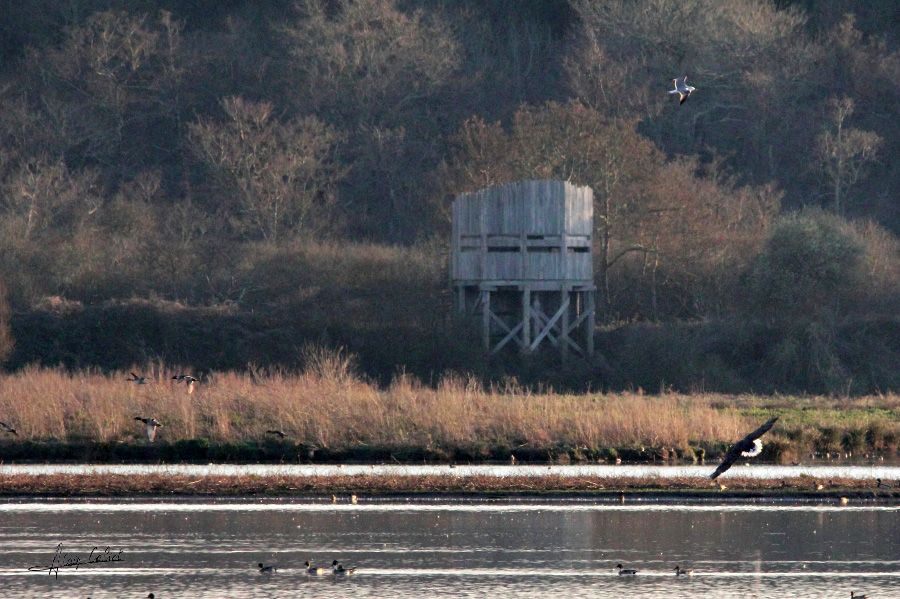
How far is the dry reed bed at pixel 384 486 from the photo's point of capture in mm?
25859

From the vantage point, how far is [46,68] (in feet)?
253

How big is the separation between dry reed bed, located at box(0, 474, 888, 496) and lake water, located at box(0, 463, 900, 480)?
1.00 meters

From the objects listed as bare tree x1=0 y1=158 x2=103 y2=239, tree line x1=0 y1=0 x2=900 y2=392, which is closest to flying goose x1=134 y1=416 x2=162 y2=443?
tree line x1=0 y1=0 x2=900 y2=392

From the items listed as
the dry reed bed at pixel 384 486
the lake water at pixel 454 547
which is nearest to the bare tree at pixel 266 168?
the dry reed bed at pixel 384 486

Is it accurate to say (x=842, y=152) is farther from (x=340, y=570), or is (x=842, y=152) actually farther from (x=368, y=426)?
(x=340, y=570)

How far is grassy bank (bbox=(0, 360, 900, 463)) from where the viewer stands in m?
32.2

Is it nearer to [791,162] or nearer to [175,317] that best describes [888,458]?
[175,317]

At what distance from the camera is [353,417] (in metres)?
34.2

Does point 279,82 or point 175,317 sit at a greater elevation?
point 279,82

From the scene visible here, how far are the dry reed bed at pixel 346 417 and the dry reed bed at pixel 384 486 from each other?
17.8 feet

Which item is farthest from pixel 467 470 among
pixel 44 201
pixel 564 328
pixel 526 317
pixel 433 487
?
pixel 44 201

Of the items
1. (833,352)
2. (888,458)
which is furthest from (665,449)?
(833,352)

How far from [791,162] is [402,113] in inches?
Answer: 726
